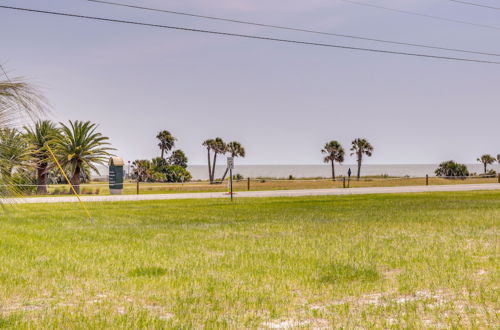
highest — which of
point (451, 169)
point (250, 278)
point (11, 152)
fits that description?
point (451, 169)

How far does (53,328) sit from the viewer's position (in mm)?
4973

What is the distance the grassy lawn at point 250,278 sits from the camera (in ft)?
17.5

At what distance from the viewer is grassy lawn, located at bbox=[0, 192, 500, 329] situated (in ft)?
17.5

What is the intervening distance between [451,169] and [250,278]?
98.4m

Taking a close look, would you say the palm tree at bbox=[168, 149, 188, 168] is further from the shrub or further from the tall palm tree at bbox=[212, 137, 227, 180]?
the shrub

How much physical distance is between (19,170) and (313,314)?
3.31m

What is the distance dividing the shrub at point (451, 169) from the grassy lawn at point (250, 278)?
297 feet

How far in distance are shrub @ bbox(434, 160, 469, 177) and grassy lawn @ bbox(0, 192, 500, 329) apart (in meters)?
90.4

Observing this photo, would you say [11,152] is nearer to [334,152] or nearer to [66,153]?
[66,153]

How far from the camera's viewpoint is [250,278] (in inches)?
282

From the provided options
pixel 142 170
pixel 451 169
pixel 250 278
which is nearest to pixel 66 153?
pixel 250 278

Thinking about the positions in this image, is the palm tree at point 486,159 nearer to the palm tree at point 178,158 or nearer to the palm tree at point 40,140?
the palm tree at point 178,158

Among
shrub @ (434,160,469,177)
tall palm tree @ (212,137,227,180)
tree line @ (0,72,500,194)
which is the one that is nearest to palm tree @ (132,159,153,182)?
tree line @ (0,72,500,194)

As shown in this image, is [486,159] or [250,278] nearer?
[250,278]
